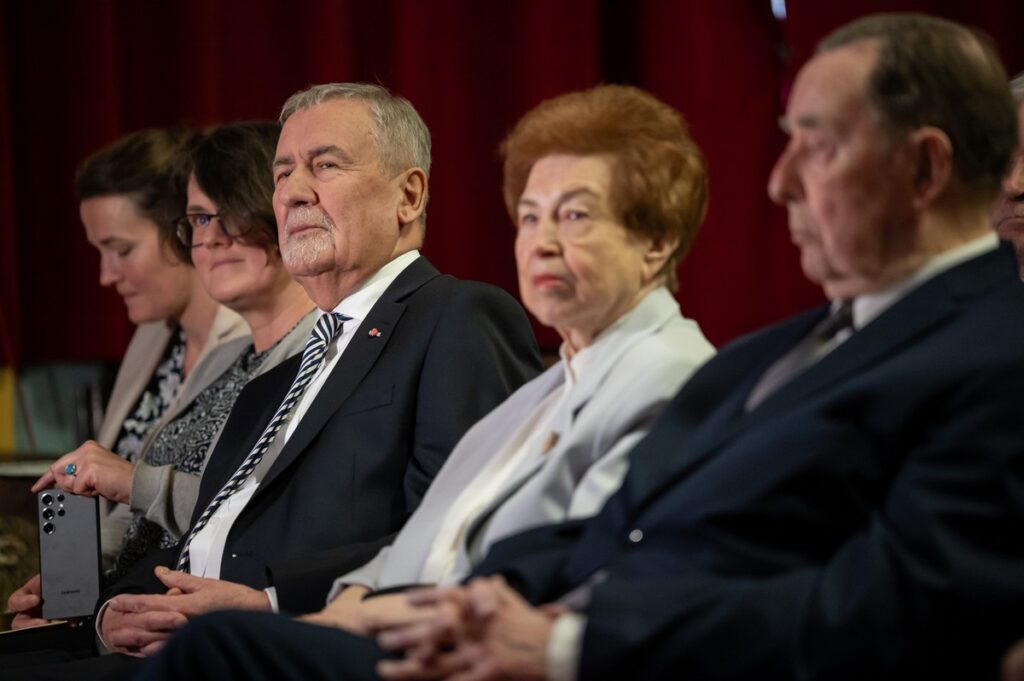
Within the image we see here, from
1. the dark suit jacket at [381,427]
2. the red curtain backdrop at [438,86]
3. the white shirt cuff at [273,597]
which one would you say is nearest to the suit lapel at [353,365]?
the dark suit jacket at [381,427]

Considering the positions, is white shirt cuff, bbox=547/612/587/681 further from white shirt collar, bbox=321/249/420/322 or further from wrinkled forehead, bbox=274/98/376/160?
wrinkled forehead, bbox=274/98/376/160

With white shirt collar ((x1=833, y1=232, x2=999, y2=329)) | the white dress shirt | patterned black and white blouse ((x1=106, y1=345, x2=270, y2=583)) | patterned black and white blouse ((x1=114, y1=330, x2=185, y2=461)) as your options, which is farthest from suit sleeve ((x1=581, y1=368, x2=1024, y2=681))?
patterned black and white blouse ((x1=114, y1=330, x2=185, y2=461))

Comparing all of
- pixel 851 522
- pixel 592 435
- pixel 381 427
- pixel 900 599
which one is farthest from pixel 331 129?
pixel 900 599

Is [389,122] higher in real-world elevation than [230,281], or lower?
higher

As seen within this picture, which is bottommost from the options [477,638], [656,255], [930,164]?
[477,638]

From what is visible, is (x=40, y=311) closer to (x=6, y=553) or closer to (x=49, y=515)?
(x=6, y=553)

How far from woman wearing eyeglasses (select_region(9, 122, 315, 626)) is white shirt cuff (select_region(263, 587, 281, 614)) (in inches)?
27.0

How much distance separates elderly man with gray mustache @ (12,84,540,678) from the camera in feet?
7.37

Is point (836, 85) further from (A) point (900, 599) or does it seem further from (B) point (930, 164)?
(A) point (900, 599)

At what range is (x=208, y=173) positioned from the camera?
301 centimetres

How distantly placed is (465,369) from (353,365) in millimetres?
207

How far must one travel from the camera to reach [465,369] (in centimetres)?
229

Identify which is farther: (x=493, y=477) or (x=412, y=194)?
(x=412, y=194)

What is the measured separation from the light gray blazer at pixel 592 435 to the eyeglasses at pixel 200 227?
1.19 metres
